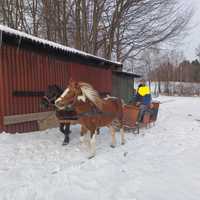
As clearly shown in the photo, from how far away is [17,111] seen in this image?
23.7 feet

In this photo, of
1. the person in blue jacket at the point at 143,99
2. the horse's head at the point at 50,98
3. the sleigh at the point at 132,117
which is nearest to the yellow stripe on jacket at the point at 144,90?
the person in blue jacket at the point at 143,99

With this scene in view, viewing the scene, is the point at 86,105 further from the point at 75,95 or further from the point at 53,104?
the point at 53,104

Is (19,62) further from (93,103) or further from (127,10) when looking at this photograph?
(127,10)

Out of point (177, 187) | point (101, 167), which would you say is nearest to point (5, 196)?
point (101, 167)

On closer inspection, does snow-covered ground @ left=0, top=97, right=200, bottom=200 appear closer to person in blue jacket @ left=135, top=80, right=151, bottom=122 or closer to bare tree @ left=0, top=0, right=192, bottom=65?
person in blue jacket @ left=135, top=80, right=151, bottom=122

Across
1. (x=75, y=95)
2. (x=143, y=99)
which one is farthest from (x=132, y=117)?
(x=75, y=95)

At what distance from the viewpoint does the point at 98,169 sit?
15.1 ft

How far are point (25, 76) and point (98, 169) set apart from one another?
4483 millimetres

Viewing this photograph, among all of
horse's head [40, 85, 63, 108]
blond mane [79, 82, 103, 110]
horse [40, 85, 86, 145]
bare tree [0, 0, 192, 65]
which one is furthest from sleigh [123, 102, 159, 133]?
bare tree [0, 0, 192, 65]

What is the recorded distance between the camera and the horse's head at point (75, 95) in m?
5.24

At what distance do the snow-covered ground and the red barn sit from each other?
68 centimetres

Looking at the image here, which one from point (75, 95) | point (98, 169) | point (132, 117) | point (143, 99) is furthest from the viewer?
point (143, 99)

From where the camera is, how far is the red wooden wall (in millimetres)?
6789

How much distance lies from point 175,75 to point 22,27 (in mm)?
51863
